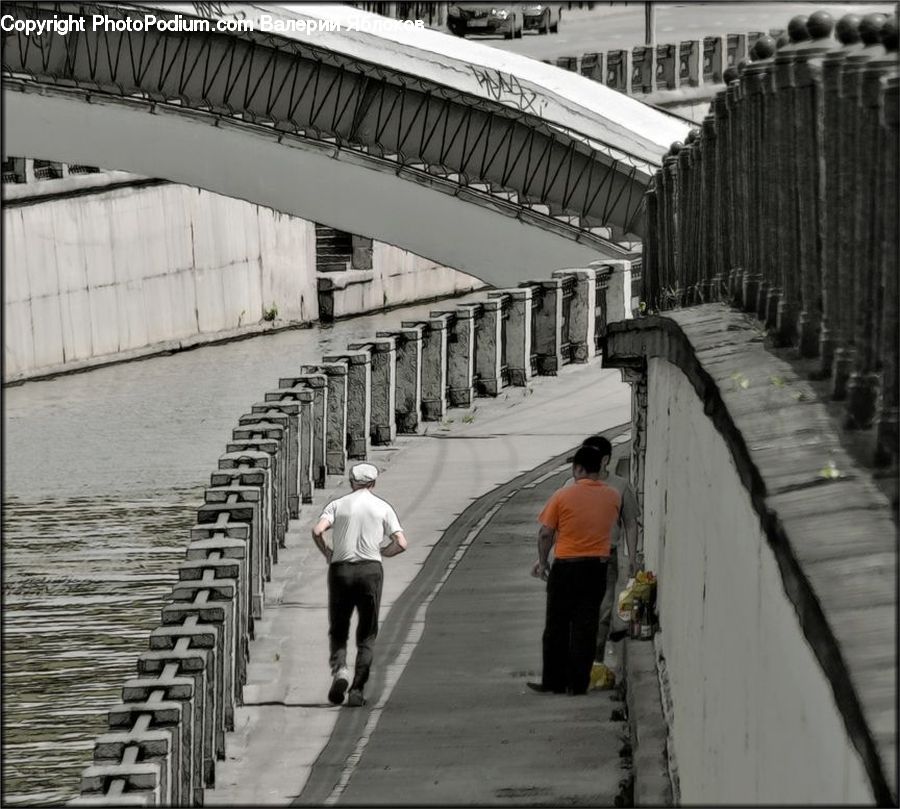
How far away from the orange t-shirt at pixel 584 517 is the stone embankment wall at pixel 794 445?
4.75 feet

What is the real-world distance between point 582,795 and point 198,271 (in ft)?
115

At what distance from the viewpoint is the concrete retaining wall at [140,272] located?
38719mm

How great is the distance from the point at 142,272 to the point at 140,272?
2.7 inches

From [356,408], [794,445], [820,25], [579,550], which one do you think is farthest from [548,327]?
[794,445]

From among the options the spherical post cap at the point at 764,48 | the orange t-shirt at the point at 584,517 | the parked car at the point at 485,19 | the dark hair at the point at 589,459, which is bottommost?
the orange t-shirt at the point at 584,517

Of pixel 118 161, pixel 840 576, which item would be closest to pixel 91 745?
pixel 840 576

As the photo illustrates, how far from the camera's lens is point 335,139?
110 ft

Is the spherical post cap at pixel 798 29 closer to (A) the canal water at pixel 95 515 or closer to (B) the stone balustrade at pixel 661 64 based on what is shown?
(A) the canal water at pixel 95 515

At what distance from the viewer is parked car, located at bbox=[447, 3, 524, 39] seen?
61.7 m

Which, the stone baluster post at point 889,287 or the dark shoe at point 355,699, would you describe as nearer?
the stone baluster post at point 889,287

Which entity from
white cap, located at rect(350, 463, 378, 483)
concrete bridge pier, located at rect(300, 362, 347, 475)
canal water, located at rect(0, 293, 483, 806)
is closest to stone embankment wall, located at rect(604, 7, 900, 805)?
white cap, located at rect(350, 463, 378, 483)

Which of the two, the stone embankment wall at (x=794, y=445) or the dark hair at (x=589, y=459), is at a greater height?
the stone embankment wall at (x=794, y=445)

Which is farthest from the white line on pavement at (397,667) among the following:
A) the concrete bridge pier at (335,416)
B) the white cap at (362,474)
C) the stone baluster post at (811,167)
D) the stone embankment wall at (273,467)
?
the stone baluster post at (811,167)

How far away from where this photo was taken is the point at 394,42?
32.6m
